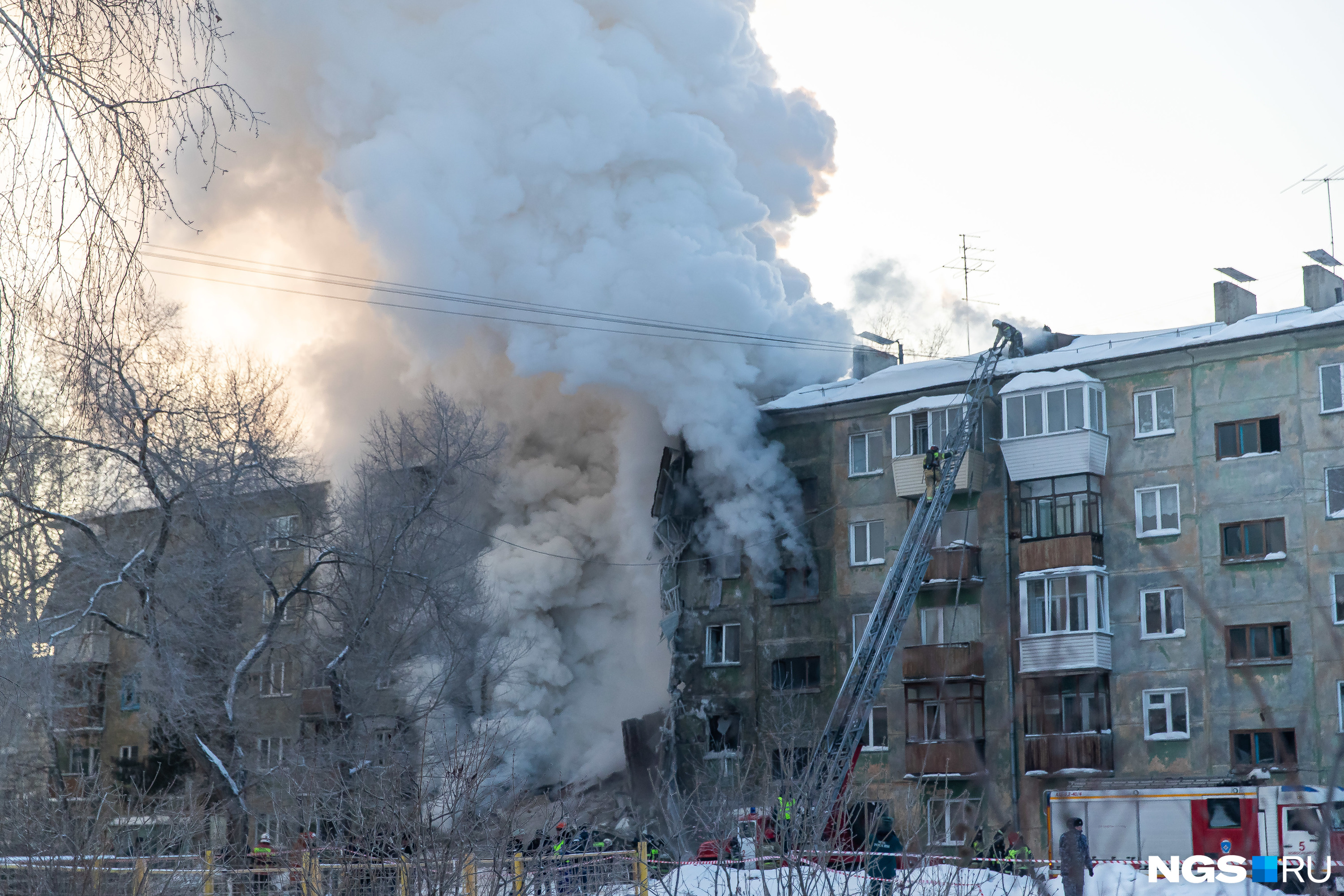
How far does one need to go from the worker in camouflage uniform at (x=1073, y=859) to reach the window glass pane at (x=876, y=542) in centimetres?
2364

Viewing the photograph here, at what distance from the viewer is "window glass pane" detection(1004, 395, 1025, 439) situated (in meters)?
41.1

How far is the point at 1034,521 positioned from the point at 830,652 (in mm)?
7294

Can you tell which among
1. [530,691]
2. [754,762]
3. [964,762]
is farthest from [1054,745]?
[530,691]

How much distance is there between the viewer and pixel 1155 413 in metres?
40.0

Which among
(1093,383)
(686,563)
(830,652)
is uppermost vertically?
(1093,383)

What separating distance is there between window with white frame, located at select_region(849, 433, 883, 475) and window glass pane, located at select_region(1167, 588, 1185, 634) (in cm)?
952

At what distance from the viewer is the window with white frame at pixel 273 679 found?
2042 inches

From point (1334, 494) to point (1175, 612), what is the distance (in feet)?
15.9

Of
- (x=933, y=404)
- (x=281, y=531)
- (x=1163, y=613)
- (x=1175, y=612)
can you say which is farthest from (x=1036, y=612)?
(x=281, y=531)

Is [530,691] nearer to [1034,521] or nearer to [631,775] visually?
[631,775]

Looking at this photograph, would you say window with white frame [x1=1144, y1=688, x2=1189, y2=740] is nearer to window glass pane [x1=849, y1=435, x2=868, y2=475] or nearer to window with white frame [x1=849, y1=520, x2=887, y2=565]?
window with white frame [x1=849, y1=520, x2=887, y2=565]

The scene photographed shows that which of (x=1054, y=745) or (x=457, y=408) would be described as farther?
(x=457, y=408)

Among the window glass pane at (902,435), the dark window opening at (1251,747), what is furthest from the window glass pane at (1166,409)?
the dark window opening at (1251,747)

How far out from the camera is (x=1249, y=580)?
3734 centimetres
